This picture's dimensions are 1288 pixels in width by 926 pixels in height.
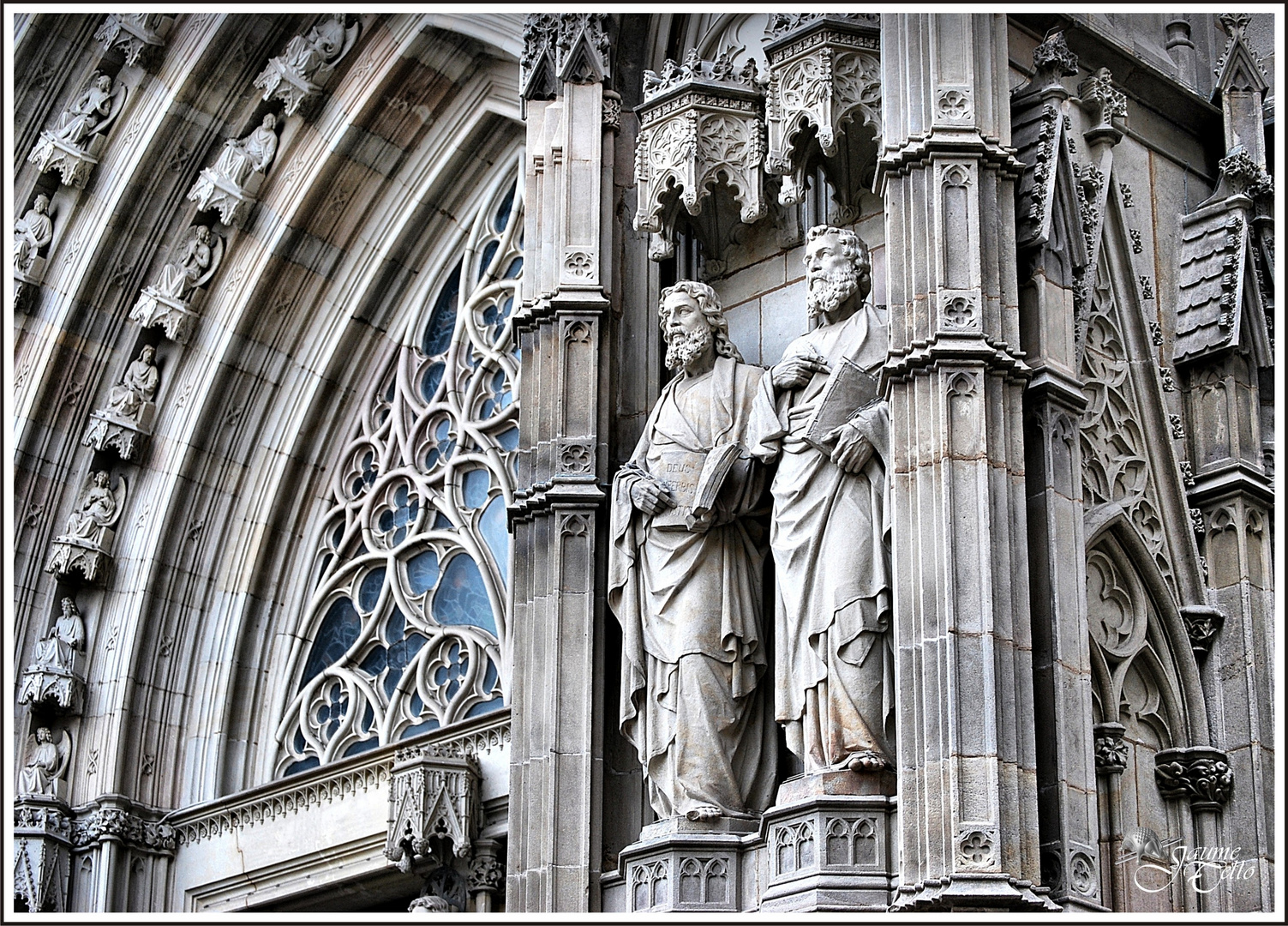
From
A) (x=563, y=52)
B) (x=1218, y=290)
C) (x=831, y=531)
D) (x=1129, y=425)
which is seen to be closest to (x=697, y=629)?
(x=831, y=531)

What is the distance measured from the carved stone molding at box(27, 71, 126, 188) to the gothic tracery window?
2.43 metres

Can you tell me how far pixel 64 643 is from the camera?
14734 millimetres

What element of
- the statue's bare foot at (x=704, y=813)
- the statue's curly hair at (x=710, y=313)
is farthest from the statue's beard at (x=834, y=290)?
the statue's bare foot at (x=704, y=813)

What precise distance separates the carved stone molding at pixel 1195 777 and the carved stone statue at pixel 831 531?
4.56 feet

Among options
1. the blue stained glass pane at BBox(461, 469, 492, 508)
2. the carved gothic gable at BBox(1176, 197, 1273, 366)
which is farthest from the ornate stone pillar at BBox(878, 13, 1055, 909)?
the blue stained glass pane at BBox(461, 469, 492, 508)

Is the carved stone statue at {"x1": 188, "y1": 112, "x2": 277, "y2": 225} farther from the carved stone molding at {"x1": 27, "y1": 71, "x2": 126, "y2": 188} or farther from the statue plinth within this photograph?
the statue plinth

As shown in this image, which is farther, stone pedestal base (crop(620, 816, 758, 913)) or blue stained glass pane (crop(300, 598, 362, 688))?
blue stained glass pane (crop(300, 598, 362, 688))

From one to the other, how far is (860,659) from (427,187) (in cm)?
662

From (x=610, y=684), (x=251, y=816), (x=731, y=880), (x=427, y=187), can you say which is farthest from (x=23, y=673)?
(x=731, y=880)

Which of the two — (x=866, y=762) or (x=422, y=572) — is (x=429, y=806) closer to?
(x=422, y=572)

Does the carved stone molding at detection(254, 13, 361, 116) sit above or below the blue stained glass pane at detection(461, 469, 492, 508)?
above

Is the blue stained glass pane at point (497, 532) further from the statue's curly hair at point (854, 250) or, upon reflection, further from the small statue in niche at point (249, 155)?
the statue's curly hair at point (854, 250)

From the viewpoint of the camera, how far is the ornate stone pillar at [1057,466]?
8852mm

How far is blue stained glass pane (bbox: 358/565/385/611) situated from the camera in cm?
1441
